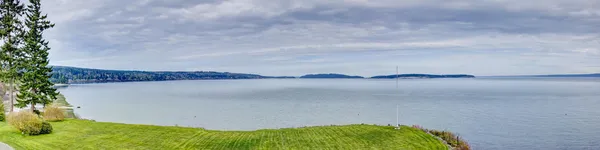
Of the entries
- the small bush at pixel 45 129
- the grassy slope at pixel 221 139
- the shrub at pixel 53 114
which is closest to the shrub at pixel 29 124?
the small bush at pixel 45 129

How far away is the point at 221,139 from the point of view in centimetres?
2236

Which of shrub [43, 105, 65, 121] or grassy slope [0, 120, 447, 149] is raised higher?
shrub [43, 105, 65, 121]

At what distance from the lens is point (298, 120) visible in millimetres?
47125

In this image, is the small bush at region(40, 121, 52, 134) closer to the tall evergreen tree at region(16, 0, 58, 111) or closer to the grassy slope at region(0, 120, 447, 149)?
the grassy slope at region(0, 120, 447, 149)

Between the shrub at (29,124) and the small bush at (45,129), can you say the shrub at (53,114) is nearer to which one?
the shrub at (29,124)

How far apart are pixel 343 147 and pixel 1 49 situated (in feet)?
115

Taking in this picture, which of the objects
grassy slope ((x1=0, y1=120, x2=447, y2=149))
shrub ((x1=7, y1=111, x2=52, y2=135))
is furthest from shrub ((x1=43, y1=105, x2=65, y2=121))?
shrub ((x1=7, y1=111, x2=52, y2=135))

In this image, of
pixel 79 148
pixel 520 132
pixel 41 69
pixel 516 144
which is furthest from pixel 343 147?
pixel 41 69

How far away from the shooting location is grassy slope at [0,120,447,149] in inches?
799

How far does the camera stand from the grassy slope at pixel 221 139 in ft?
66.6

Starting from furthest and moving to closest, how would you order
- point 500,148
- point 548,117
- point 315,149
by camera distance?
1. point 548,117
2. point 500,148
3. point 315,149

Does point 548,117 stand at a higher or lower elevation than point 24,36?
lower

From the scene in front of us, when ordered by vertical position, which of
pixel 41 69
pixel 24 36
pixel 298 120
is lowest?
pixel 298 120

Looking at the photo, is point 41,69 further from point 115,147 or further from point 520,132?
point 520,132
